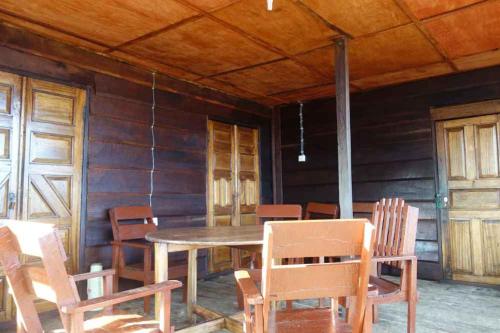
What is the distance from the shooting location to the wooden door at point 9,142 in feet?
10.2

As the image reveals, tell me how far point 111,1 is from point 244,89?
2.55 meters

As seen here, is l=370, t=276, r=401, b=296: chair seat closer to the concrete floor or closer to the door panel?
the concrete floor

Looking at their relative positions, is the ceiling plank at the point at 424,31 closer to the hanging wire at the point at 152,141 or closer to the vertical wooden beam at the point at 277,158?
the vertical wooden beam at the point at 277,158

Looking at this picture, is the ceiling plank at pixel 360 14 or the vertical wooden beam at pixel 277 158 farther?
the vertical wooden beam at pixel 277 158

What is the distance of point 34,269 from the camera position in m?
1.55

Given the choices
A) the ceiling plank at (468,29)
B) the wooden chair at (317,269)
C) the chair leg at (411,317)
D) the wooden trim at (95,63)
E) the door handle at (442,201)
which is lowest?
the chair leg at (411,317)

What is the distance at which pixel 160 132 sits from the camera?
4402mm

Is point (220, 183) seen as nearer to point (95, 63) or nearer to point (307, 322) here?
point (95, 63)

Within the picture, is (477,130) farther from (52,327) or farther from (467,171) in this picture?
(52,327)

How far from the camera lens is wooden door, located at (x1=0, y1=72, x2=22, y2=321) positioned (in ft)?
10.2

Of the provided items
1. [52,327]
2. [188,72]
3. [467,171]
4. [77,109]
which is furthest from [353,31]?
[52,327]

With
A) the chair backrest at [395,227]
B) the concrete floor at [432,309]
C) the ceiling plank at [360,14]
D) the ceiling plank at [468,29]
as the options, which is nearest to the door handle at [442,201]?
the concrete floor at [432,309]

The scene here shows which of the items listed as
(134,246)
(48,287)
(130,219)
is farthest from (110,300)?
(130,219)

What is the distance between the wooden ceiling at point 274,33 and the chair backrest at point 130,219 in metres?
1.57
